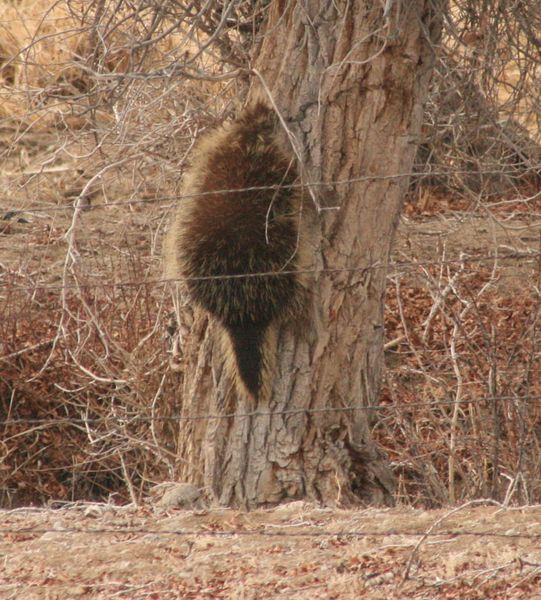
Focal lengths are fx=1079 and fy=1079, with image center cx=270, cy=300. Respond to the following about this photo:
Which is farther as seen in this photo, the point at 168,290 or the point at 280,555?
the point at 168,290

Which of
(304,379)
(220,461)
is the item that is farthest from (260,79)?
(220,461)

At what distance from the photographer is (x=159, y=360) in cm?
723

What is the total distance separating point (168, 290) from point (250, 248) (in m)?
2.23

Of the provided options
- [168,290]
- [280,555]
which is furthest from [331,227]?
[168,290]

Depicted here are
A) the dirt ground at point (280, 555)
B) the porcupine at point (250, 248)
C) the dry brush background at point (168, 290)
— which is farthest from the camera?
the dry brush background at point (168, 290)

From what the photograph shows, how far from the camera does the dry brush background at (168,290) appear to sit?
557 centimetres

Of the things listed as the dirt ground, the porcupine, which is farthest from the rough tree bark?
the dirt ground

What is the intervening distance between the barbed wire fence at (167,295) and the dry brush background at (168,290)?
0.08 feet

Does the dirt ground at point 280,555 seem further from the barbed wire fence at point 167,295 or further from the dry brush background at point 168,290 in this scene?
the dry brush background at point 168,290

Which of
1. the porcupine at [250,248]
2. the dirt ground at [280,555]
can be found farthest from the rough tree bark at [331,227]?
the dirt ground at [280,555]

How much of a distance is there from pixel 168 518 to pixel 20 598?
0.86m

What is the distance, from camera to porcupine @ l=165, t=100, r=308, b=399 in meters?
4.69

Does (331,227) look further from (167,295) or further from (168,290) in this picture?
(167,295)

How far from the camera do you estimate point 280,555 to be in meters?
3.86
